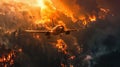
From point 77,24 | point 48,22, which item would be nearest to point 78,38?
point 77,24

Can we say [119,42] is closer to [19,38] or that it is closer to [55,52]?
[55,52]

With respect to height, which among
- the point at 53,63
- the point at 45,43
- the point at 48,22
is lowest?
the point at 53,63

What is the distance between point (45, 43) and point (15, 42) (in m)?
16.7

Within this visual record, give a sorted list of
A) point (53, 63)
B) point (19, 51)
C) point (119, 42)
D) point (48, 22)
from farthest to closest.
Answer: point (119, 42)
point (53, 63)
point (19, 51)
point (48, 22)

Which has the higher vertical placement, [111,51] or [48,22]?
[48,22]

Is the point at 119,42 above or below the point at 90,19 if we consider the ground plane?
below

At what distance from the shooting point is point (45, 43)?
157 metres

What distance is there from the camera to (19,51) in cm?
15112

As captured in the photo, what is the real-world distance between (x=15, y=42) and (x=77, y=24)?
3194 cm

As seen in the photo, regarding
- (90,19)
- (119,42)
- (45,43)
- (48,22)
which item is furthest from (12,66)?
(119,42)

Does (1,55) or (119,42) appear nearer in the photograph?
(1,55)

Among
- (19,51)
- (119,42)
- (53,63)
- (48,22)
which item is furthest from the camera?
(119,42)

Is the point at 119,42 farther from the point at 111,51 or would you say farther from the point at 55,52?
the point at 55,52

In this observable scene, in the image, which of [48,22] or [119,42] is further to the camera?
[119,42]
